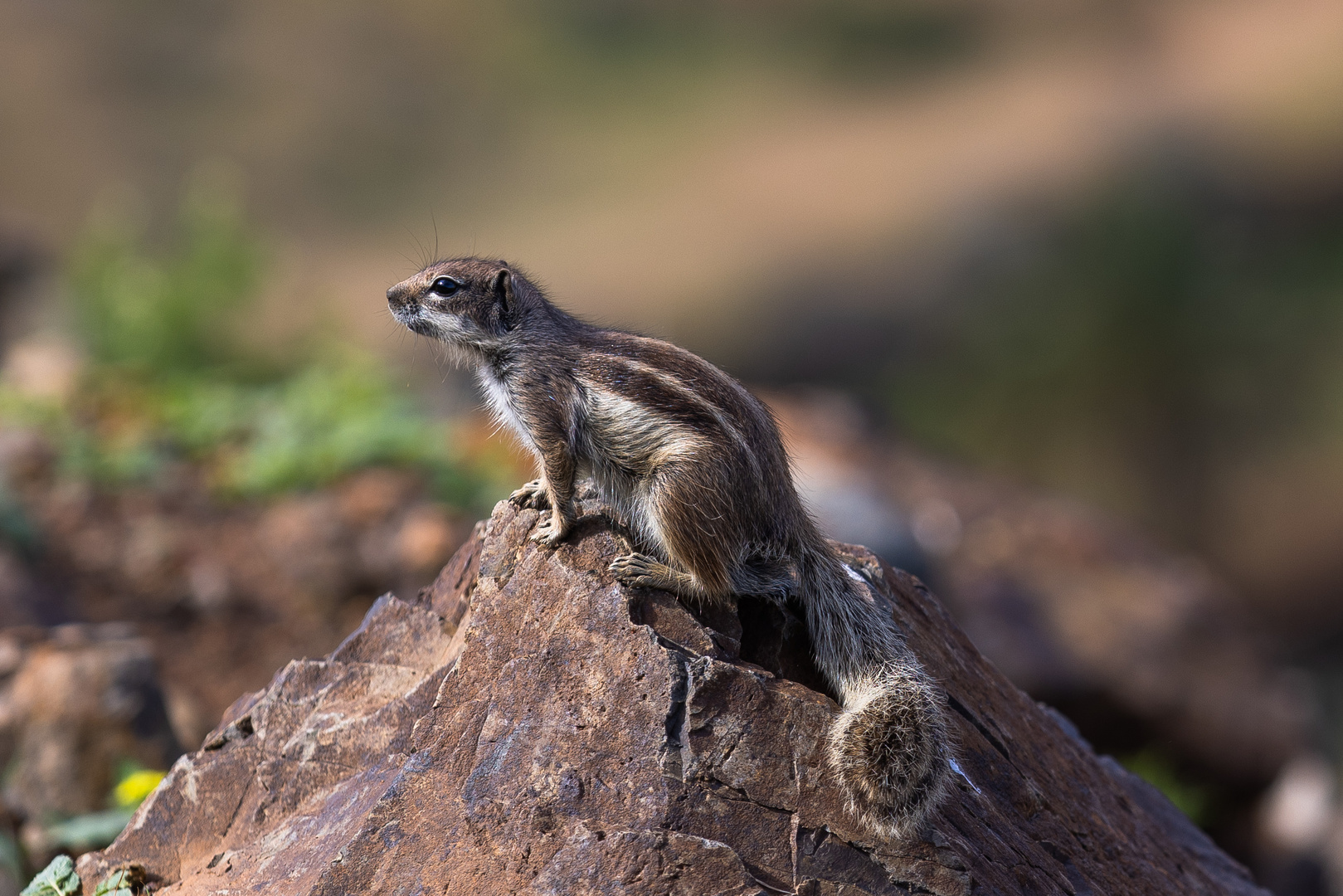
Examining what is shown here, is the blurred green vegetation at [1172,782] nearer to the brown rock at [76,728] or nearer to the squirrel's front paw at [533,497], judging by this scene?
the squirrel's front paw at [533,497]

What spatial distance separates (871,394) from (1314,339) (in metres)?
6.42

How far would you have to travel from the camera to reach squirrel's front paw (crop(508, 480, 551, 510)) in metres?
4.57

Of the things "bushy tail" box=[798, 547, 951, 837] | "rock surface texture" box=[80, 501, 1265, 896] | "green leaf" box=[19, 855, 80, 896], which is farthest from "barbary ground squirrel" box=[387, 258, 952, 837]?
"green leaf" box=[19, 855, 80, 896]

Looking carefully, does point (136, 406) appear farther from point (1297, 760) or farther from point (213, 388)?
point (1297, 760)

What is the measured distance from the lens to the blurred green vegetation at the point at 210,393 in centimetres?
1018

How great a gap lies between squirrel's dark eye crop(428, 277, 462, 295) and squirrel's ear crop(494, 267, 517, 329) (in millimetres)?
183

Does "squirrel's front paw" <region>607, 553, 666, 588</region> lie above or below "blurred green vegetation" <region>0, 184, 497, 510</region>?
above

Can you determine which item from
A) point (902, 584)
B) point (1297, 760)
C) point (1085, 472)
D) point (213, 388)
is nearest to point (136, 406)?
point (213, 388)

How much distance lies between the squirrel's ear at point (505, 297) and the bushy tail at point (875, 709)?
1621 mm

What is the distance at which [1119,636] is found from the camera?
37.8 ft

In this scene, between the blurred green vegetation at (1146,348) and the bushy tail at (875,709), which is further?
the blurred green vegetation at (1146,348)

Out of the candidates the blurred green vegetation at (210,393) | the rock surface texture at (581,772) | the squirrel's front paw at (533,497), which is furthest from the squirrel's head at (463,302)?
the blurred green vegetation at (210,393)

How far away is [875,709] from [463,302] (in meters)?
2.46

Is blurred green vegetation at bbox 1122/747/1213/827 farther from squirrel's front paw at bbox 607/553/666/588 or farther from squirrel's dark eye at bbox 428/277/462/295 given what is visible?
squirrel's dark eye at bbox 428/277/462/295
